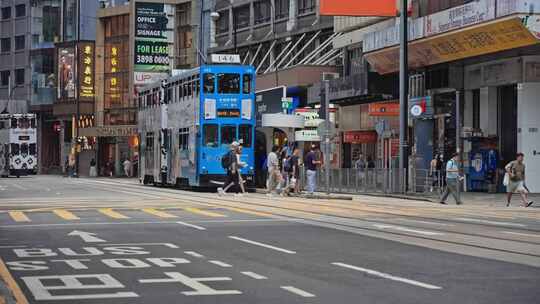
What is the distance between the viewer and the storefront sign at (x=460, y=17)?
37.2 m

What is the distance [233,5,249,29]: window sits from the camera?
72250mm

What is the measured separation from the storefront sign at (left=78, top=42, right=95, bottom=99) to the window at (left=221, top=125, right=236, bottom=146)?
191 ft

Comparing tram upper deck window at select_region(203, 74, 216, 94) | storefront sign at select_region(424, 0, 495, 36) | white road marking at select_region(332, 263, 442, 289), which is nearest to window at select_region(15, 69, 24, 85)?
tram upper deck window at select_region(203, 74, 216, 94)

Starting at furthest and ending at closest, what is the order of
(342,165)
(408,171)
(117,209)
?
(342,165) < (408,171) < (117,209)

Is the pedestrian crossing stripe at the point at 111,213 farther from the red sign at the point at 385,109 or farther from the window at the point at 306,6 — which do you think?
the window at the point at 306,6

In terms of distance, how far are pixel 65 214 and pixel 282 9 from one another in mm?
44040

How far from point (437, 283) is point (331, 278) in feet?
3.99

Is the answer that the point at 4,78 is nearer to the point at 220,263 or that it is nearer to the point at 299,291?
the point at 220,263

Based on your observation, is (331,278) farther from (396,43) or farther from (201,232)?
(396,43)

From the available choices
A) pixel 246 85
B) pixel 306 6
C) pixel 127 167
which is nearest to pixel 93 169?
pixel 127 167

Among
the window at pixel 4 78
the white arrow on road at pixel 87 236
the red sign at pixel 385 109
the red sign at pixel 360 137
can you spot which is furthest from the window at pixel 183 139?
the window at pixel 4 78

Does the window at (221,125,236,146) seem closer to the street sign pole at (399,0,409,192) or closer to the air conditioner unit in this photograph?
the street sign pole at (399,0,409,192)

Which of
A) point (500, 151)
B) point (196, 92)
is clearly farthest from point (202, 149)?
point (500, 151)

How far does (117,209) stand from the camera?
26656 mm
